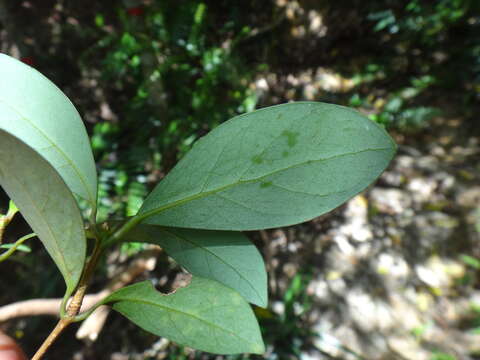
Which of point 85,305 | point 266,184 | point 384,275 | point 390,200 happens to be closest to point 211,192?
point 266,184

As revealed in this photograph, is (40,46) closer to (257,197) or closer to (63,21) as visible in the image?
(63,21)

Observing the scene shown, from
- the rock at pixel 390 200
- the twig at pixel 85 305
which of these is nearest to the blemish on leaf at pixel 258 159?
the twig at pixel 85 305

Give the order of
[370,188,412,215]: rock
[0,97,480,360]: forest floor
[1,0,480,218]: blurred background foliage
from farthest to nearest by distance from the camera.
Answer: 1. [370,188,412,215]: rock
2. [0,97,480,360]: forest floor
3. [1,0,480,218]: blurred background foliage

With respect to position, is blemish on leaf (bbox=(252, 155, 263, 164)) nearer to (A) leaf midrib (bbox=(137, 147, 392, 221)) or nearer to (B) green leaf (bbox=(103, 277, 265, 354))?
(A) leaf midrib (bbox=(137, 147, 392, 221))

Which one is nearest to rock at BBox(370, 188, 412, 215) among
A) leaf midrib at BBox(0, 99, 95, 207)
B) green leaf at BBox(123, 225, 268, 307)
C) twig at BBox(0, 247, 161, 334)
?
twig at BBox(0, 247, 161, 334)

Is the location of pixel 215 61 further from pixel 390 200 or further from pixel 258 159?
pixel 390 200

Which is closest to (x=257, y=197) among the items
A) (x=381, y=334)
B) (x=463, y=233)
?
(x=381, y=334)
